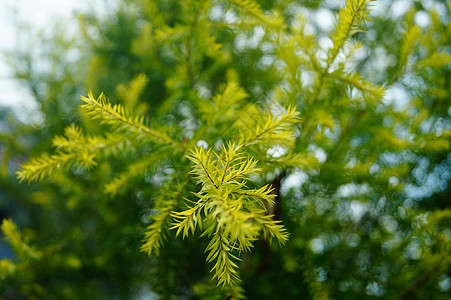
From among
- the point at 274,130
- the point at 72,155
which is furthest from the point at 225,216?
the point at 72,155

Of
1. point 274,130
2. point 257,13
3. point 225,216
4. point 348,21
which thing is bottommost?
point 225,216

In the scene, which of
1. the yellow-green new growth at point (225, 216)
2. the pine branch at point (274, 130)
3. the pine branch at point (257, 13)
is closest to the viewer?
the yellow-green new growth at point (225, 216)

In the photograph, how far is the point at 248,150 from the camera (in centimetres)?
46

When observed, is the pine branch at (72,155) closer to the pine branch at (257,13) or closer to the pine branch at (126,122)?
the pine branch at (126,122)

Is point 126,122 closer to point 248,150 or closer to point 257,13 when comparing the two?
point 248,150

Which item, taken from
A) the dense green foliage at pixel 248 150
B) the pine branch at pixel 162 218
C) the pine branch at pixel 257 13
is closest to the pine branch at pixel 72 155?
the dense green foliage at pixel 248 150

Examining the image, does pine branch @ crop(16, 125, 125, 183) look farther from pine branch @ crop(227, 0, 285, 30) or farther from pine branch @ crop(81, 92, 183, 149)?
pine branch @ crop(227, 0, 285, 30)

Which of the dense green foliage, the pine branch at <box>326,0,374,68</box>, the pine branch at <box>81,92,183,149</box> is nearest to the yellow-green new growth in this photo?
the dense green foliage

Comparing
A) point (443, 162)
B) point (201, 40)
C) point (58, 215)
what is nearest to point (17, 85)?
point (58, 215)

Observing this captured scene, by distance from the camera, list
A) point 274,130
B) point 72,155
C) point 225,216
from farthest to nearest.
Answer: point 72,155, point 274,130, point 225,216

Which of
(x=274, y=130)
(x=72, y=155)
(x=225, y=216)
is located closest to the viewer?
(x=225, y=216)

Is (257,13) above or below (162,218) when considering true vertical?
above

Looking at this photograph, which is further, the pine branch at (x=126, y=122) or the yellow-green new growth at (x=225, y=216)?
the pine branch at (x=126, y=122)

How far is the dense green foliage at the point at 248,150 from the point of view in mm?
469
